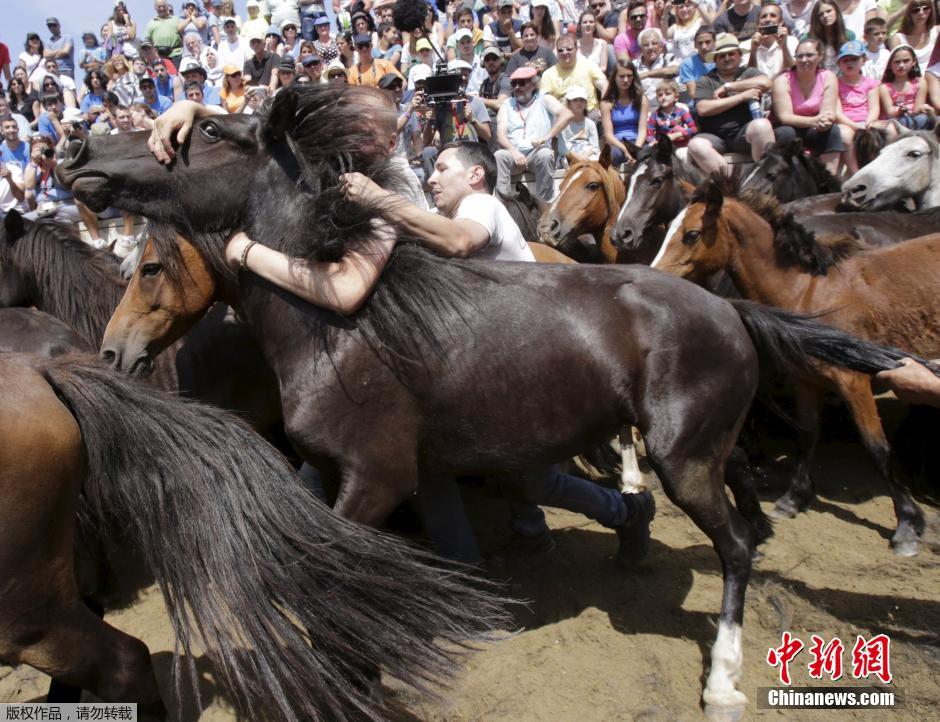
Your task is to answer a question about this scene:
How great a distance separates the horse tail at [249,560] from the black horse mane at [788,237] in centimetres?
306

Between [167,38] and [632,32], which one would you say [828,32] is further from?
[167,38]

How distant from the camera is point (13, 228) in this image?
464cm

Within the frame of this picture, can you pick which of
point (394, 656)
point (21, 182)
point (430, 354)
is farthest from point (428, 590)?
point (21, 182)

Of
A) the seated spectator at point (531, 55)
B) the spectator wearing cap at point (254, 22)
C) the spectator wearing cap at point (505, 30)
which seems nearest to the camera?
the seated spectator at point (531, 55)

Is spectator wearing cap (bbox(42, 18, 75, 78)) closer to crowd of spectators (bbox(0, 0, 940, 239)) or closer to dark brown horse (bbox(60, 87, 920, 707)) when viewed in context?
crowd of spectators (bbox(0, 0, 940, 239))

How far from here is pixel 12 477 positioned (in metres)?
2.13

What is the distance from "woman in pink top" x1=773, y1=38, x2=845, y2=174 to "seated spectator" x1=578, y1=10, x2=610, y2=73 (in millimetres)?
2532

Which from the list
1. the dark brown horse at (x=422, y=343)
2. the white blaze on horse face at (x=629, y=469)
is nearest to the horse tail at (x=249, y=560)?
the dark brown horse at (x=422, y=343)

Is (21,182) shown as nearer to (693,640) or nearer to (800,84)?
(800,84)

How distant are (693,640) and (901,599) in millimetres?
1096

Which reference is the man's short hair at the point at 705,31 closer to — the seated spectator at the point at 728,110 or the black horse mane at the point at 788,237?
the seated spectator at the point at 728,110

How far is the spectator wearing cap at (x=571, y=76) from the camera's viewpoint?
8758 millimetres

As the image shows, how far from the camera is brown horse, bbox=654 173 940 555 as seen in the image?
443cm

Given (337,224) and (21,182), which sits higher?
(337,224)
